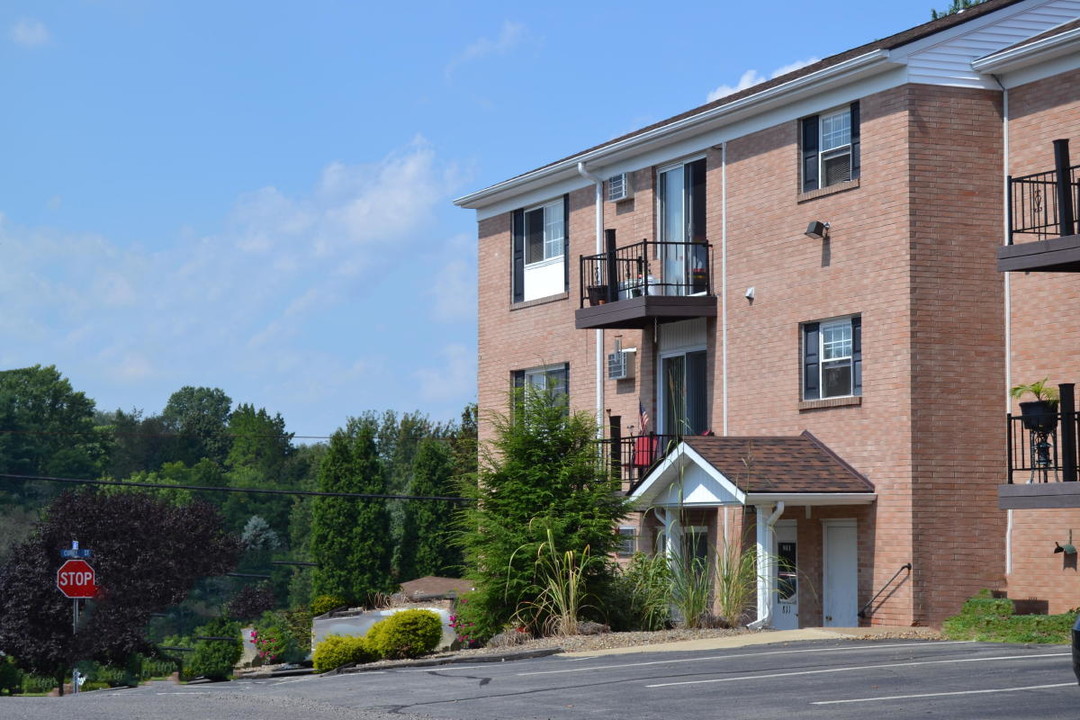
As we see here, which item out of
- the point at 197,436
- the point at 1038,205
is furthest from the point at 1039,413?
the point at 197,436

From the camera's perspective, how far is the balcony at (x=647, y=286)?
28359 mm

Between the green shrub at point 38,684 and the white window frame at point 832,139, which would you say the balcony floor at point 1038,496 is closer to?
the white window frame at point 832,139

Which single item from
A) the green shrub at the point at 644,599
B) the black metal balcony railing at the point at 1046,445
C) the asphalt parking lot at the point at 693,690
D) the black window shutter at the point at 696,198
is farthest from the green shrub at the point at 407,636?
the black metal balcony railing at the point at 1046,445

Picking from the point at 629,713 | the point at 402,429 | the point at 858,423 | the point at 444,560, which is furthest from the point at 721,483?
the point at 402,429

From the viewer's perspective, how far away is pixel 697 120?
28.1 meters

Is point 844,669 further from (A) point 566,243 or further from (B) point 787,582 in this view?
(A) point 566,243

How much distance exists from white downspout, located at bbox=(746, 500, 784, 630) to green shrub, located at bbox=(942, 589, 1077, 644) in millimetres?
2707

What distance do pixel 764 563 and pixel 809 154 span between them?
713cm

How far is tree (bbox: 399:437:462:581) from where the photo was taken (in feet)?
175

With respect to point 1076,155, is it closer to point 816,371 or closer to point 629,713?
point 816,371

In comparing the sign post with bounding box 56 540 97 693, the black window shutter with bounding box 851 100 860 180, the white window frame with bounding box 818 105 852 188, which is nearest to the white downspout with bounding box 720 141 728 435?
the white window frame with bounding box 818 105 852 188

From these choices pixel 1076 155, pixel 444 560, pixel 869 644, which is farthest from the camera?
pixel 444 560

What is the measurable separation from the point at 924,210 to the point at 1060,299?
8.11ft

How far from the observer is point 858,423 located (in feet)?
82.2
